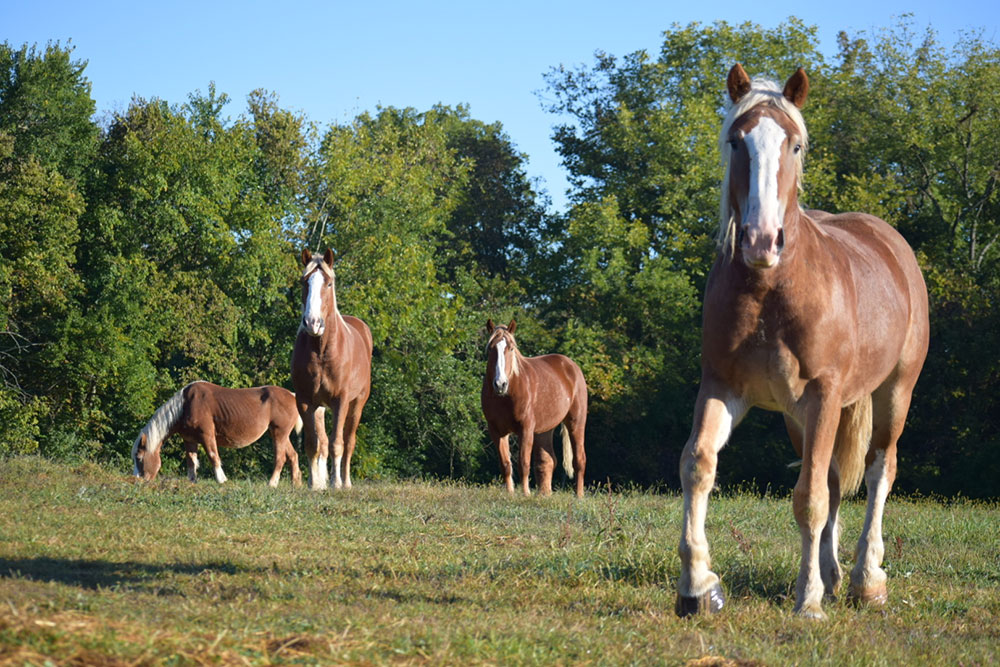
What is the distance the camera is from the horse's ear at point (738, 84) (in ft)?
17.1

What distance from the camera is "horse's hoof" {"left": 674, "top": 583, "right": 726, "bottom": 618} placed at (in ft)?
15.8

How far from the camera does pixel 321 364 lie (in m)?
12.9

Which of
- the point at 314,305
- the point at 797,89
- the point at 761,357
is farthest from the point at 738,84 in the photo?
the point at 314,305

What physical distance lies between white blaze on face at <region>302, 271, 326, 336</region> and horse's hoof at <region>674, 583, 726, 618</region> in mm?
8203

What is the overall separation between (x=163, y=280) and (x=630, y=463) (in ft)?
48.6

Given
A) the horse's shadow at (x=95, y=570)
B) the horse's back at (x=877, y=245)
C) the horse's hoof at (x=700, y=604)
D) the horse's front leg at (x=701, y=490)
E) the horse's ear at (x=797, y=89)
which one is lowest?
the horse's shadow at (x=95, y=570)

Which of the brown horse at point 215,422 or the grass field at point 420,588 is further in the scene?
the brown horse at point 215,422

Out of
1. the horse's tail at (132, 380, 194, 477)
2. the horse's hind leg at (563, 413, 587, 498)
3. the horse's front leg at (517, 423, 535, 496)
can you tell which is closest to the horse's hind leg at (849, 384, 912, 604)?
the horse's front leg at (517, 423, 535, 496)

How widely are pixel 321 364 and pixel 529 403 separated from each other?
3295 millimetres

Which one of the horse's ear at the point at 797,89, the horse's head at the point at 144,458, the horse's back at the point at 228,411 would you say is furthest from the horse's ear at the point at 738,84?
the horse's back at the point at 228,411

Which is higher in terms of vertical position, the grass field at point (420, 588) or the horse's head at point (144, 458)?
the grass field at point (420, 588)

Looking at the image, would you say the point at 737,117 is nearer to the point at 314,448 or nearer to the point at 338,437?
the point at 338,437

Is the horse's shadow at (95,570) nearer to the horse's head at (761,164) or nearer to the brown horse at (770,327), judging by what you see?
the brown horse at (770,327)

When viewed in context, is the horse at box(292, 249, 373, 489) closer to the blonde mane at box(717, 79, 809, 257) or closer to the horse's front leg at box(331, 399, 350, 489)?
the horse's front leg at box(331, 399, 350, 489)
